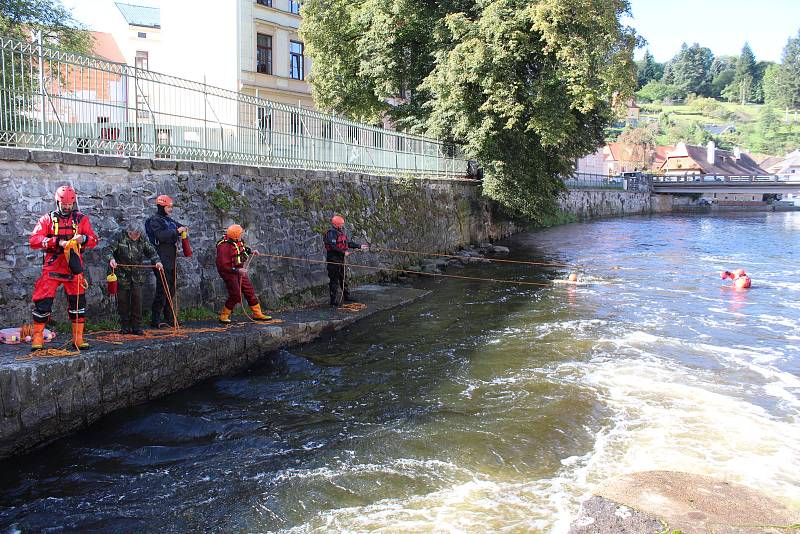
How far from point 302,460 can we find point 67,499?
226 centimetres

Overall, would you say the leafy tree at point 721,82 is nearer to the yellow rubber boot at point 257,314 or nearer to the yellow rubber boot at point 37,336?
the yellow rubber boot at point 257,314

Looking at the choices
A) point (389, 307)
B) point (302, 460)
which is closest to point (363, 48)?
point (389, 307)

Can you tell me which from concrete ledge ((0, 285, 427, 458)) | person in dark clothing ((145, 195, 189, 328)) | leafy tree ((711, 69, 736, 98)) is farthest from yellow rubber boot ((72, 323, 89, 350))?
leafy tree ((711, 69, 736, 98))

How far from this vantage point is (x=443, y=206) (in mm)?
24250

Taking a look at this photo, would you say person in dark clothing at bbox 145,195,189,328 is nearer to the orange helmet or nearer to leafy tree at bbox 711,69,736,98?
the orange helmet

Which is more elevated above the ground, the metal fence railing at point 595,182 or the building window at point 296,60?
the building window at point 296,60

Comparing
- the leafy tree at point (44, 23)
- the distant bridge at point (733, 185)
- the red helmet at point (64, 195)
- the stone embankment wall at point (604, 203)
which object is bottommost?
the red helmet at point (64, 195)

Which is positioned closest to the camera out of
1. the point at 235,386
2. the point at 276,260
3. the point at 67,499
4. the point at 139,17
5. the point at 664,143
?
the point at 67,499

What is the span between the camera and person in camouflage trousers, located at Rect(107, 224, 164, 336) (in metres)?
8.91

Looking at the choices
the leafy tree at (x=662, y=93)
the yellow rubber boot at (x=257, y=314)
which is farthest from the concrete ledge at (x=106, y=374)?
the leafy tree at (x=662, y=93)

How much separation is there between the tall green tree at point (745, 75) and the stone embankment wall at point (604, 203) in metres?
133

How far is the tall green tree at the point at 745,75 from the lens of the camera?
7052 inches

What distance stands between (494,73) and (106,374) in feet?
61.9

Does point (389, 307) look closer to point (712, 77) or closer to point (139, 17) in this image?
point (139, 17)
